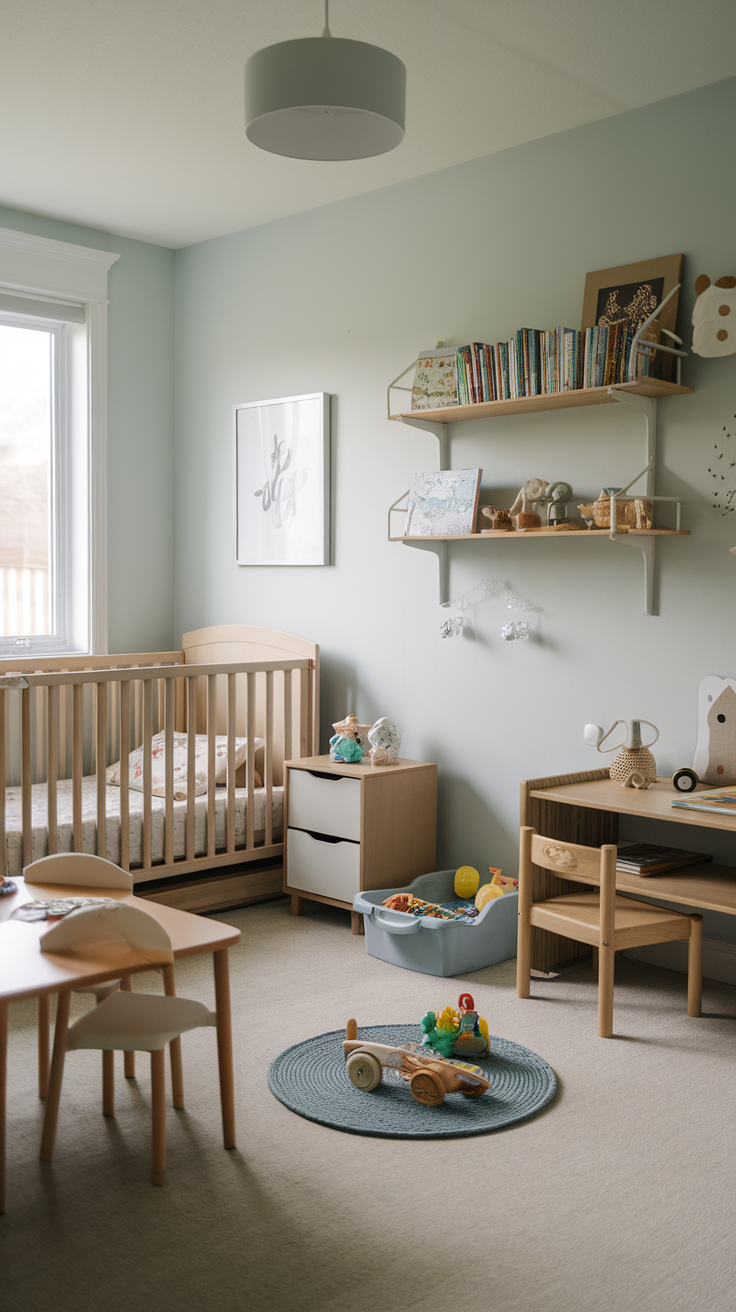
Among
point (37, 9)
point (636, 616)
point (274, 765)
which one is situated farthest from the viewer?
point (274, 765)

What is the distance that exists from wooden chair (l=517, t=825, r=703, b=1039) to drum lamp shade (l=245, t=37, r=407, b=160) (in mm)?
1736

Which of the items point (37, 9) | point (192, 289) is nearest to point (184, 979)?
point (37, 9)

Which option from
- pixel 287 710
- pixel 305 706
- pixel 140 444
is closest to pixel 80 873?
pixel 287 710

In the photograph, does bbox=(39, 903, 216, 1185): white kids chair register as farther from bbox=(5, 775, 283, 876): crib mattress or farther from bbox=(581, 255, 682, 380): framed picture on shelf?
bbox=(581, 255, 682, 380): framed picture on shelf

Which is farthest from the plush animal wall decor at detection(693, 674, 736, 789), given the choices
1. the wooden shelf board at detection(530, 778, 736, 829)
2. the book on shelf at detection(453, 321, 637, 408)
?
the book on shelf at detection(453, 321, 637, 408)

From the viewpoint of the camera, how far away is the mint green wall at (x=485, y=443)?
3041 millimetres

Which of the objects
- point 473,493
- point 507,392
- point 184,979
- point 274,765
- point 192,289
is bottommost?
point 184,979

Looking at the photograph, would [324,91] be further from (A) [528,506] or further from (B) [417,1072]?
(B) [417,1072]

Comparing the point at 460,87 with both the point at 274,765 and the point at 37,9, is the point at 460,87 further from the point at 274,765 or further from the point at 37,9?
the point at 274,765

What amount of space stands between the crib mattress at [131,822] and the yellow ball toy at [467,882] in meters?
0.74

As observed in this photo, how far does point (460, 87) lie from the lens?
3.00m

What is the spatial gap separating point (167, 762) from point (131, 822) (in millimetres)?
225

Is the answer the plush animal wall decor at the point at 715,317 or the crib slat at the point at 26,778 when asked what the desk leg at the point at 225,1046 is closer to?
the crib slat at the point at 26,778

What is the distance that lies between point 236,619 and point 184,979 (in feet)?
6.12
